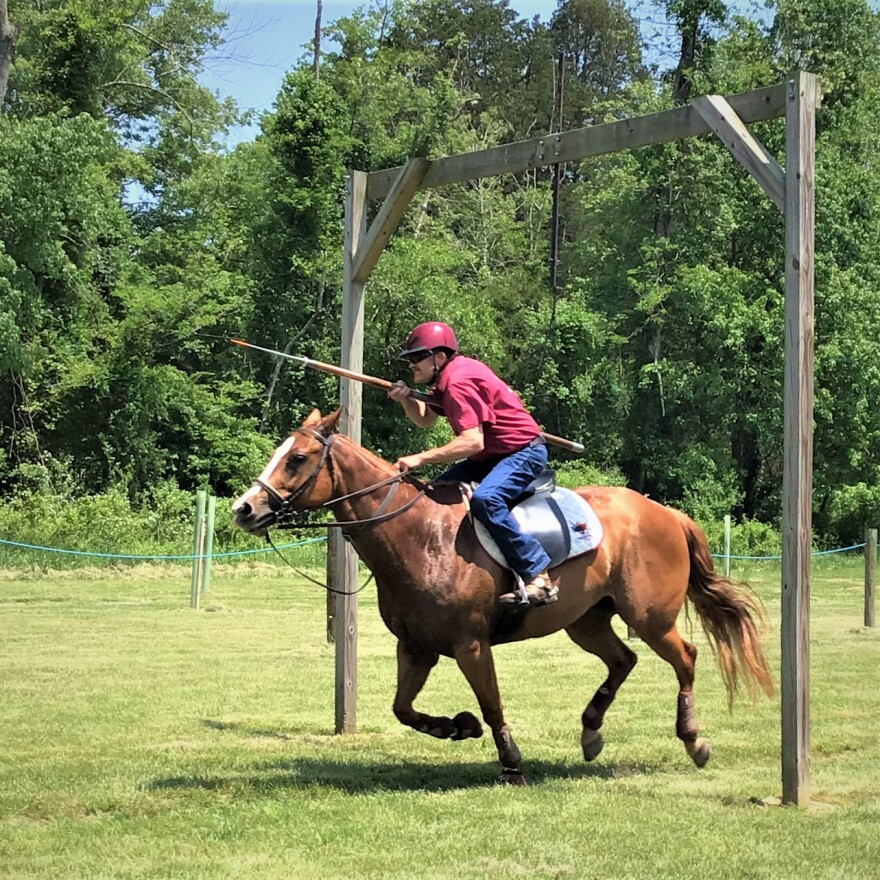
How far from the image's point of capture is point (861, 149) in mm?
41500

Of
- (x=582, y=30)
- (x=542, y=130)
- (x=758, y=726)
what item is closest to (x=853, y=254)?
(x=542, y=130)

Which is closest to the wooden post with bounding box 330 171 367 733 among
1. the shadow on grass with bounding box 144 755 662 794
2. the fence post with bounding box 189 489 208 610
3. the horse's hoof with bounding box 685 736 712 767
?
the shadow on grass with bounding box 144 755 662 794

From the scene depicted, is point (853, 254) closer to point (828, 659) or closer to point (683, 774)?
point (828, 659)

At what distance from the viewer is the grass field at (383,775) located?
6.11 m

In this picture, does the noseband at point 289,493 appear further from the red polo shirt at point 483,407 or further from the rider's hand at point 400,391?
the red polo shirt at point 483,407

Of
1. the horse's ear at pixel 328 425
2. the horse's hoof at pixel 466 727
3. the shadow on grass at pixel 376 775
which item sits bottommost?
the shadow on grass at pixel 376 775

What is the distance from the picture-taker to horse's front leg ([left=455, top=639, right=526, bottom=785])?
7824mm

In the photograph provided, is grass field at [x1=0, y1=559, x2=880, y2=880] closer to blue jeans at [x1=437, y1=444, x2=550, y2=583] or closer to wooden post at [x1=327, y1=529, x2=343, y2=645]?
wooden post at [x1=327, y1=529, x2=343, y2=645]

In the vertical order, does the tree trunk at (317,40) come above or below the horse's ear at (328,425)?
above

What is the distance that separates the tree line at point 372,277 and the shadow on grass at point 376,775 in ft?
74.2

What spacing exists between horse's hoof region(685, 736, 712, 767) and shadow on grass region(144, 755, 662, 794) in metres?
0.26

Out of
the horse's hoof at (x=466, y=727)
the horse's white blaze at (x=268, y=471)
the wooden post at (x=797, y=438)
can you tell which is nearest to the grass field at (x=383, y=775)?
the horse's hoof at (x=466, y=727)

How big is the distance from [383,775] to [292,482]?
2.01 meters

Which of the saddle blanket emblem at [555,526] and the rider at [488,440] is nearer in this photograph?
the rider at [488,440]
